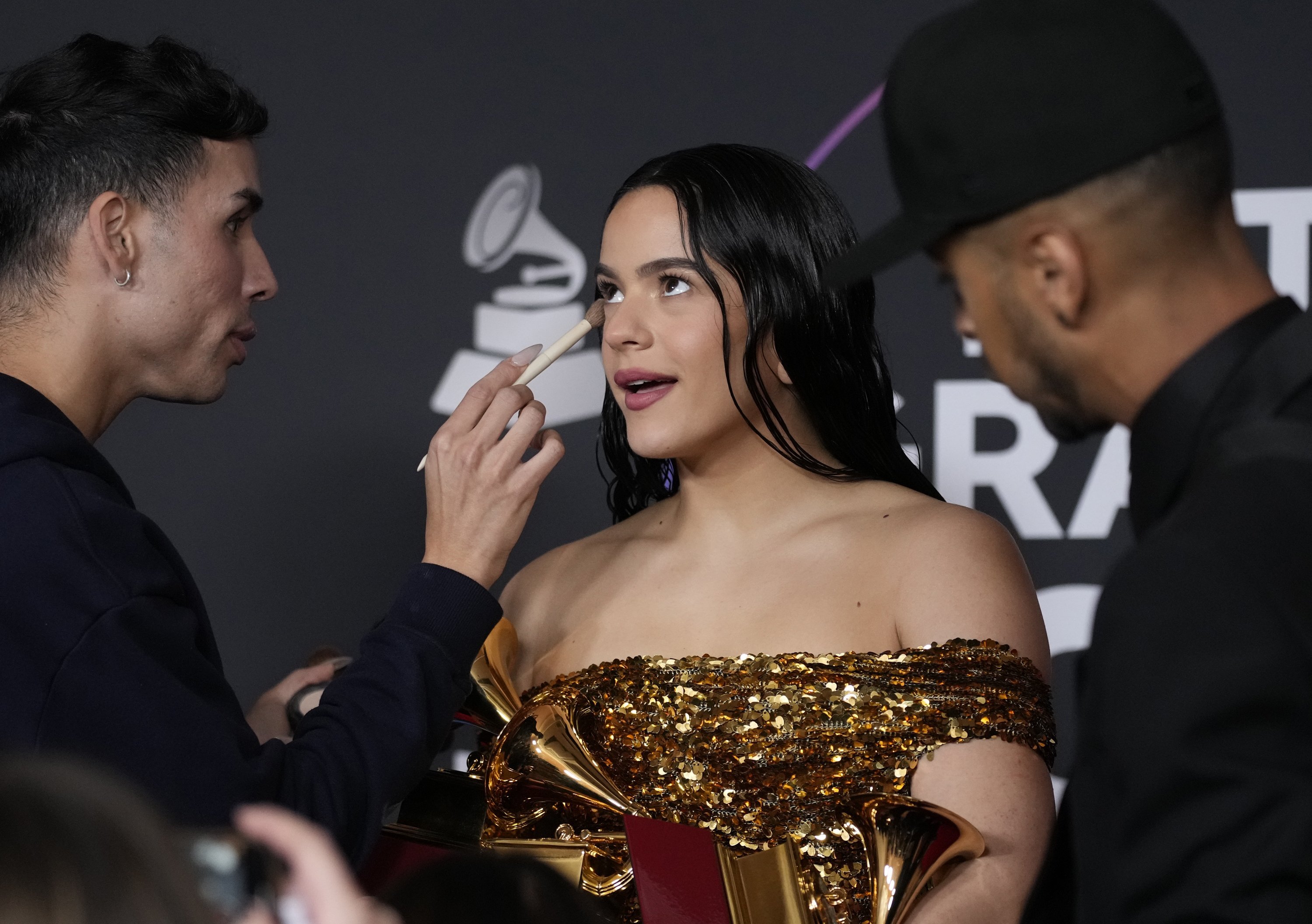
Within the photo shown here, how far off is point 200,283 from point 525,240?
75 centimetres

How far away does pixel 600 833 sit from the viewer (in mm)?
1345

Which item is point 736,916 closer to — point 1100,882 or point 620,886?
point 620,886

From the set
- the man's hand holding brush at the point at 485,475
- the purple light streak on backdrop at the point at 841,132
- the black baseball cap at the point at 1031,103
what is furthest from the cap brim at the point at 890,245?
the purple light streak on backdrop at the point at 841,132

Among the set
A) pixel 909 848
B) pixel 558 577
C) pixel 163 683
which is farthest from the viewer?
pixel 558 577

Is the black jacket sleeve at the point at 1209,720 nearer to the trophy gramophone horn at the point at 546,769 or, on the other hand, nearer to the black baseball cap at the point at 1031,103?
the black baseball cap at the point at 1031,103

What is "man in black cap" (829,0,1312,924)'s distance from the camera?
0.64 meters

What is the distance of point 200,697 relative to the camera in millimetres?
1081

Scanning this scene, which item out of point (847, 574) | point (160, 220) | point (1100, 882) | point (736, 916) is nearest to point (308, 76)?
point (160, 220)

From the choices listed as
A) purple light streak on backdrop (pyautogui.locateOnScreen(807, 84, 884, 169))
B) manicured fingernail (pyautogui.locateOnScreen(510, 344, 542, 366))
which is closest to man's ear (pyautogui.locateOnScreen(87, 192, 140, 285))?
manicured fingernail (pyautogui.locateOnScreen(510, 344, 542, 366))

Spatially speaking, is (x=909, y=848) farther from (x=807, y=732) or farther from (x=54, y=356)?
(x=54, y=356)

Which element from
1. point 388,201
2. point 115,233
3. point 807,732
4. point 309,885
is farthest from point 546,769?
point 388,201

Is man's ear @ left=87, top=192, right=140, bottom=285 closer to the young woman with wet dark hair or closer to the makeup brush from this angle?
the makeup brush

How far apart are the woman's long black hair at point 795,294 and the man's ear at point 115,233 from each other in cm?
47

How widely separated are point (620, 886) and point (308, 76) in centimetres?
126
